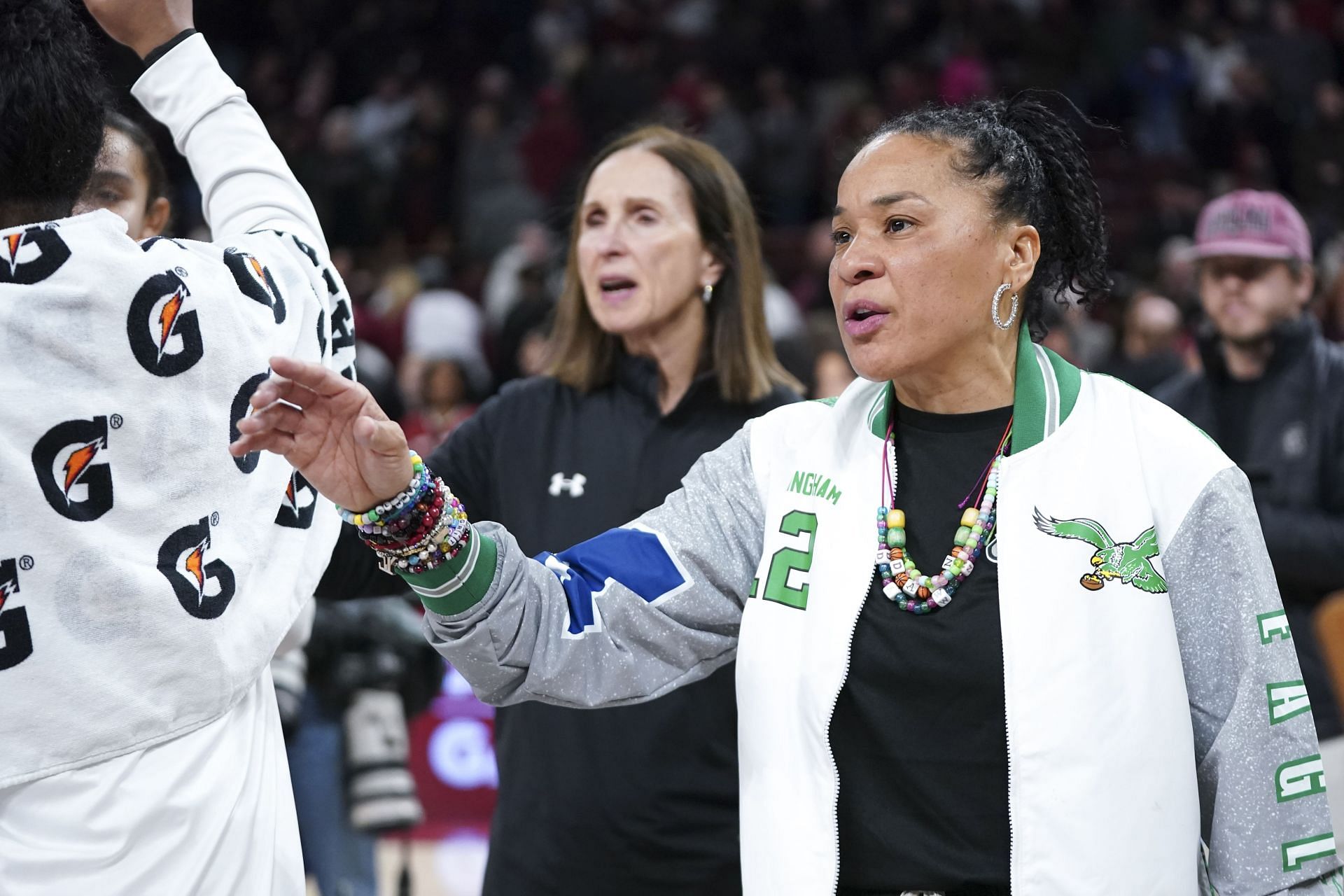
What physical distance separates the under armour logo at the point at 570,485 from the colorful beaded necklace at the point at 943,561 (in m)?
0.86

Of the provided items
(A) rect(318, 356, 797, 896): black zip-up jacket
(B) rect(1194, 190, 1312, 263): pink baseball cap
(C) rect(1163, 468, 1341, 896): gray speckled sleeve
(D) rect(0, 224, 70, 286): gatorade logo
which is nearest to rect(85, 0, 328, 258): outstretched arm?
(D) rect(0, 224, 70, 286): gatorade logo

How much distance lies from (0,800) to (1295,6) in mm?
13199

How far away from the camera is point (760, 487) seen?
2.05 metres

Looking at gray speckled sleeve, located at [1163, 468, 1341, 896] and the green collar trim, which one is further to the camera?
the green collar trim

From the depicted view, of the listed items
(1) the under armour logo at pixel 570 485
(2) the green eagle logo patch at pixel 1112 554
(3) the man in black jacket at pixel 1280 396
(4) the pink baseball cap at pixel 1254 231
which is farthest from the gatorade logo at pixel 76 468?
(4) the pink baseball cap at pixel 1254 231

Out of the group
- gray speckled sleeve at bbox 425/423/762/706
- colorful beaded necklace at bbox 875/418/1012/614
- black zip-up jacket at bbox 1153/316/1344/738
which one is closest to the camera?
gray speckled sleeve at bbox 425/423/762/706

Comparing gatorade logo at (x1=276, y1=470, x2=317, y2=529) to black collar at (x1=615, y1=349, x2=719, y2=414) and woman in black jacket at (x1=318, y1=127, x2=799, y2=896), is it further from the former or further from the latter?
black collar at (x1=615, y1=349, x2=719, y2=414)

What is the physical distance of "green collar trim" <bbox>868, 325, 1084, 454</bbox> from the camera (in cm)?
196

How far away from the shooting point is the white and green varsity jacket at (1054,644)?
5.81 feet

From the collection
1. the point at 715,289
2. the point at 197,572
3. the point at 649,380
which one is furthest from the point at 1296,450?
the point at 197,572

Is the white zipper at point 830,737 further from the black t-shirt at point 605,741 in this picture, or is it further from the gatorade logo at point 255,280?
the gatorade logo at point 255,280

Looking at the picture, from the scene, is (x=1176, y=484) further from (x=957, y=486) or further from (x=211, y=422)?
(x=211, y=422)

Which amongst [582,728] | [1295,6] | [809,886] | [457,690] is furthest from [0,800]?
[1295,6]

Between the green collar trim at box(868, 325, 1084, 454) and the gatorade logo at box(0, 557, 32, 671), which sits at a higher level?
the green collar trim at box(868, 325, 1084, 454)
